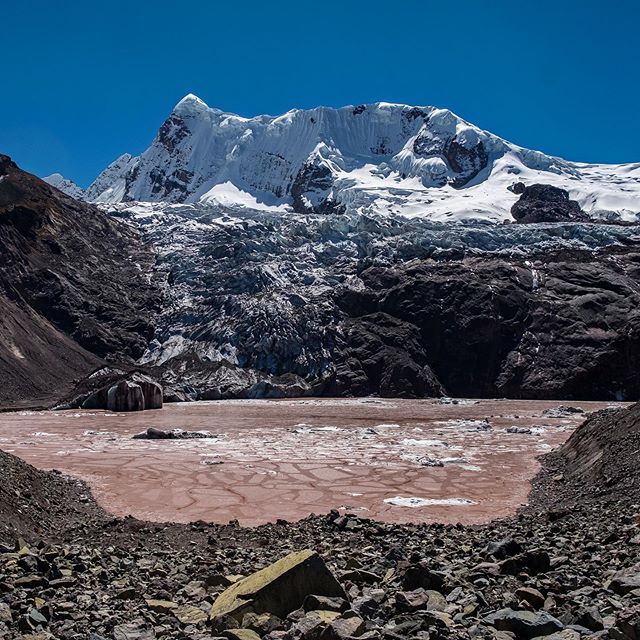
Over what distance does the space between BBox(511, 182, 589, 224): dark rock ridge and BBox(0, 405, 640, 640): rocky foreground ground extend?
11799 cm

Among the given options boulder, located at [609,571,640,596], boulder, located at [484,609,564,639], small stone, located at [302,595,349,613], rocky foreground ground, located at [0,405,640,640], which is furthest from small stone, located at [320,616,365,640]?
boulder, located at [609,571,640,596]

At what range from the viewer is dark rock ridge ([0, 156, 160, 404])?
198ft

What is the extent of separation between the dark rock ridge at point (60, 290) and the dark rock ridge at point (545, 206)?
2932 inches

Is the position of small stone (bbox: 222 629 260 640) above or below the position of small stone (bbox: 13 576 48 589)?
above

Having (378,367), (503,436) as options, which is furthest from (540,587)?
(378,367)

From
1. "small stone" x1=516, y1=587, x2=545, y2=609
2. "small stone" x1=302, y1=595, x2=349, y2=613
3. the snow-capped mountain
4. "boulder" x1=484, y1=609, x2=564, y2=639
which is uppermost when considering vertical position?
the snow-capped mountain

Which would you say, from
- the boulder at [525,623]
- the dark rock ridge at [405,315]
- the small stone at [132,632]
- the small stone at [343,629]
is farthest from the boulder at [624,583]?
the dark rock ridge at [405,315]

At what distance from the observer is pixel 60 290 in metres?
78.8

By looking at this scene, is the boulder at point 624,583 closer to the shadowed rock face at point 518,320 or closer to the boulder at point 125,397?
the boulder at point 125,397

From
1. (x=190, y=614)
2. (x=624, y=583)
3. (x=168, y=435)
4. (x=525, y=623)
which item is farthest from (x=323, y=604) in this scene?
(x=168, y=435)

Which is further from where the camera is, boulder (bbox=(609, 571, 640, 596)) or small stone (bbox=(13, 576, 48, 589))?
small stone (bbox=(13, 576, 48, 589))

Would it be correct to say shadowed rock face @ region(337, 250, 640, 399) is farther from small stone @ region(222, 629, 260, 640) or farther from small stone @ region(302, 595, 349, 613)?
small stone @ region(222, 629, 260, 640)

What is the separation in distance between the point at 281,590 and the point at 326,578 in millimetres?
474

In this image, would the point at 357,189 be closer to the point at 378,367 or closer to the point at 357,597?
the point at 378,367
